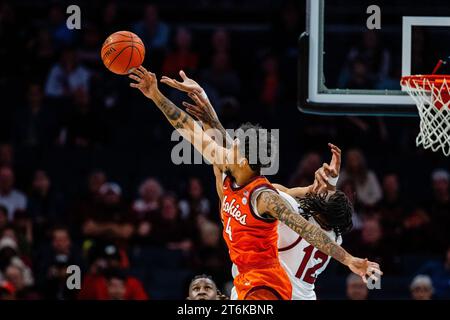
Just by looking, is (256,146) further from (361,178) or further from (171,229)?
(361,178)

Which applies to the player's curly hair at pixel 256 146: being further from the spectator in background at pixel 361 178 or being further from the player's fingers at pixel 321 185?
the spectator in background at pixel 361 178

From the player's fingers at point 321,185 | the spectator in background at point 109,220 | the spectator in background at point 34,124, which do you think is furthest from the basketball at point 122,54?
the spectator in background at point 34,124

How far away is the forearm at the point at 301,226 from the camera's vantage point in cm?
712

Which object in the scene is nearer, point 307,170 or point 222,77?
point 307,170

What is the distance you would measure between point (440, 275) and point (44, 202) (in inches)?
194

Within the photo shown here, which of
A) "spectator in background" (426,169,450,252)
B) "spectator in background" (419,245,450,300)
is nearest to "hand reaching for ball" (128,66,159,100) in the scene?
"spectator in background" (419,245,450,300)

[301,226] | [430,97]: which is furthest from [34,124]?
[301,226]

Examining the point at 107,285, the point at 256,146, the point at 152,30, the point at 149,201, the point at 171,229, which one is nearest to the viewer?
the point at 256,146

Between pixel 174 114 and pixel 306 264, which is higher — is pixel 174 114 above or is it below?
above

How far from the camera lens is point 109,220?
12648mm

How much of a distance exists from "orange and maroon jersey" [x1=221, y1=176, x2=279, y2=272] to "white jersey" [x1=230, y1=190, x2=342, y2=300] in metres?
0.30

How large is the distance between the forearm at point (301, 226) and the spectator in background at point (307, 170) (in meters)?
5.36

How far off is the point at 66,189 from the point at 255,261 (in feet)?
20.3
